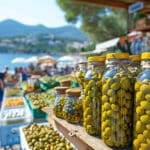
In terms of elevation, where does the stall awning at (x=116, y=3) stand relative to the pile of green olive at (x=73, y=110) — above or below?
above

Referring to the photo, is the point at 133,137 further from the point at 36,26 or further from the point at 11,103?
the point at 36,26

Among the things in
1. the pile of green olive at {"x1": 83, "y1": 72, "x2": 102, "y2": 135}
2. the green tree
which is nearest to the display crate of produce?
the pile of green olive at {"x1": 83, "y1": 72, "x2": 102, "y2": 135}

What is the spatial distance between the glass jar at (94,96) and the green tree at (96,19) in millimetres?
16646

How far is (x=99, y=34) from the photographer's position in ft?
60.0

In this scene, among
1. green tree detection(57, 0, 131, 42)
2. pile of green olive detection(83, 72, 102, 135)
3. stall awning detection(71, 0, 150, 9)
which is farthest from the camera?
green tree detection(57, 0, 131, 42)

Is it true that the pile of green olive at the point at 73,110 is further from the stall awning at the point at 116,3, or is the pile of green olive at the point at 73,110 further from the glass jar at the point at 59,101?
the stall awning at the point at 116,3

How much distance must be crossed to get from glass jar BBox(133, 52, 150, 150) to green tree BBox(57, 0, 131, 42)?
1694cm

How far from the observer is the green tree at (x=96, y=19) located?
17547mm

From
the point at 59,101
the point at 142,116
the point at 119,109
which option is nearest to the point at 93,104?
the point at 119,109

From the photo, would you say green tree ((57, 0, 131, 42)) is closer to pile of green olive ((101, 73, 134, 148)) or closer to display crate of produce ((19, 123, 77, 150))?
display crate of produce ((19, 123, 77, 150))

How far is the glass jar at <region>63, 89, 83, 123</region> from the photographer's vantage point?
1564 mm

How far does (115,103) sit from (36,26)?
145 metres

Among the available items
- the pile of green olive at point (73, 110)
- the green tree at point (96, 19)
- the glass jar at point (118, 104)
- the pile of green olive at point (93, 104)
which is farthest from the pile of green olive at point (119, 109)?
the green tree at point (96, 19)

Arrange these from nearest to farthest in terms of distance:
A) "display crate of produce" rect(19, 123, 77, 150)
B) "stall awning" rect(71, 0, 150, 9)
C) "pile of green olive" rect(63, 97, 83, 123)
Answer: "pile of green olive" rect(63, 97, 83, 123), "display crate of produce" rect(19, 123, 77, 150), "stall awning" rect(71, 0, 150, 9)
